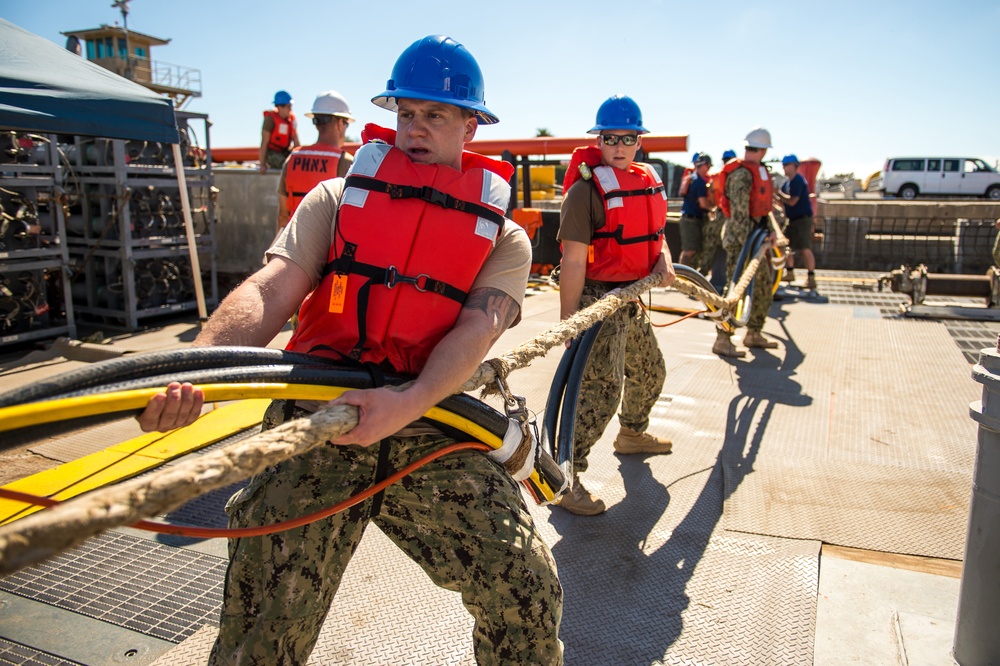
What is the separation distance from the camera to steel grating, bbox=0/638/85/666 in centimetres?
252

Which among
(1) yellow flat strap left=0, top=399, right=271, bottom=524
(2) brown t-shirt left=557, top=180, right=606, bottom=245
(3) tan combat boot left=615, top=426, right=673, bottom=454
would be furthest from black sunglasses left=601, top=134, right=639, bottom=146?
(1) yellow flat strap left=0, top=399, right=271, bottom=524

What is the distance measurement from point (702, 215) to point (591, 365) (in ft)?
23.7

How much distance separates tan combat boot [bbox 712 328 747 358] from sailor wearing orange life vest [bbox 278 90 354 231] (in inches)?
147

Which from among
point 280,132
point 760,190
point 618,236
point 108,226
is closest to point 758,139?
point 760,190

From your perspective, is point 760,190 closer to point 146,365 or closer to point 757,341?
point 757,341

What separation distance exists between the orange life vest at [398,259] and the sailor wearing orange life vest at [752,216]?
533 cm

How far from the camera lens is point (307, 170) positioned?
5.80m

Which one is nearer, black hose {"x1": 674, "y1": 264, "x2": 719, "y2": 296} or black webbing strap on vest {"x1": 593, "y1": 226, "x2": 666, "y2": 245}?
black webbing strap on vest {"x1": 593, "y1": 226, "x2": 666, "y2": 245}

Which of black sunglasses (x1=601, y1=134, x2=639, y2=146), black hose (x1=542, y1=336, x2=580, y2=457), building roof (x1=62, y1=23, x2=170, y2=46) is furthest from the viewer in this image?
building roof (x1=62, y1=23, x2=170, y2=46)

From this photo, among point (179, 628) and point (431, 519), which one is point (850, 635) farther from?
point (179, 628)

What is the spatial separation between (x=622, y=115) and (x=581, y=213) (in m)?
0.60

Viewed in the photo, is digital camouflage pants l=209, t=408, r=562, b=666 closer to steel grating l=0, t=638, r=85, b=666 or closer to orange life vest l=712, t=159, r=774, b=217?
steel grating l=0, t=638, r=85, b=666

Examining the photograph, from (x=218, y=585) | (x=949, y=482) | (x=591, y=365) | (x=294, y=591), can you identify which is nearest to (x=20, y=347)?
(x=218, y=585)

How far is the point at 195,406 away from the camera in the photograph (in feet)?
5.32
